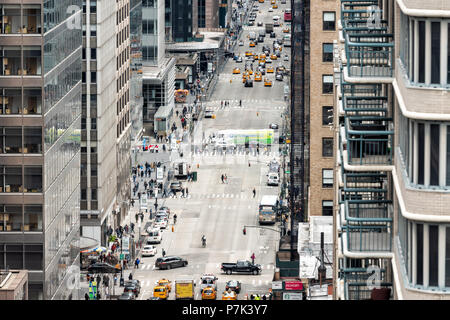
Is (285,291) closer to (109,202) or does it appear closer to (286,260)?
(286,260)

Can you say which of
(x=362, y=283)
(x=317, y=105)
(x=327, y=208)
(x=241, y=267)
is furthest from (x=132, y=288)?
Answer: (x=362, y=283)

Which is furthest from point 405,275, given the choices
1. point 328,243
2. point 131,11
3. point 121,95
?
point 131,11

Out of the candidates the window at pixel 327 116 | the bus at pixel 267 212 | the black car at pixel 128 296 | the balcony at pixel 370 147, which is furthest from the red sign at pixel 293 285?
the balcony at pixel 370 147

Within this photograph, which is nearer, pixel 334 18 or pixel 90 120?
pixel 334 18

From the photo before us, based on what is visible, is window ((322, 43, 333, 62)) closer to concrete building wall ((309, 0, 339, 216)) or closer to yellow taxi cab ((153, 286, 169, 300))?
concrete building wall ((309, 0, 339, 216))

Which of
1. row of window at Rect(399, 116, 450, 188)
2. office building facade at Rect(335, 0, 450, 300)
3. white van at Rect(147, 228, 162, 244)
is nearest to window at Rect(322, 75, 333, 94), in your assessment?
white van at Rect(147, 228, 162, 244)

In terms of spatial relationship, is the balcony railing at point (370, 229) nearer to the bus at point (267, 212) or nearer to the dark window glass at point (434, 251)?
the dark window glass at point (434, 251)
